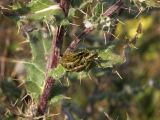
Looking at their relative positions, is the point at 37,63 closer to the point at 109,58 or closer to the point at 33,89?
the point at 33,89

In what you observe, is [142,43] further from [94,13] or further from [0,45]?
[94,13]

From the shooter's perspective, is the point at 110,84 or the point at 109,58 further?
the point at 110,84

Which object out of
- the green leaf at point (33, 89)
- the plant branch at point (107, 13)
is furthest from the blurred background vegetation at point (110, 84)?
the plant branch at point (107, 13)

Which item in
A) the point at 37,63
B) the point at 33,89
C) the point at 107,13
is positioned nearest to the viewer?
the point at 107,13

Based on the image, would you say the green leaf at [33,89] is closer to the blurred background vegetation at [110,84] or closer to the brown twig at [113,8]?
the blurred background vegetation at [110,84]

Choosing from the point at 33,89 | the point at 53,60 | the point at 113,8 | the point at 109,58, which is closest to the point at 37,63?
the point at 33,89

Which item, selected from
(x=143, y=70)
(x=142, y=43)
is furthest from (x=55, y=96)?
(x=142, y=43)
